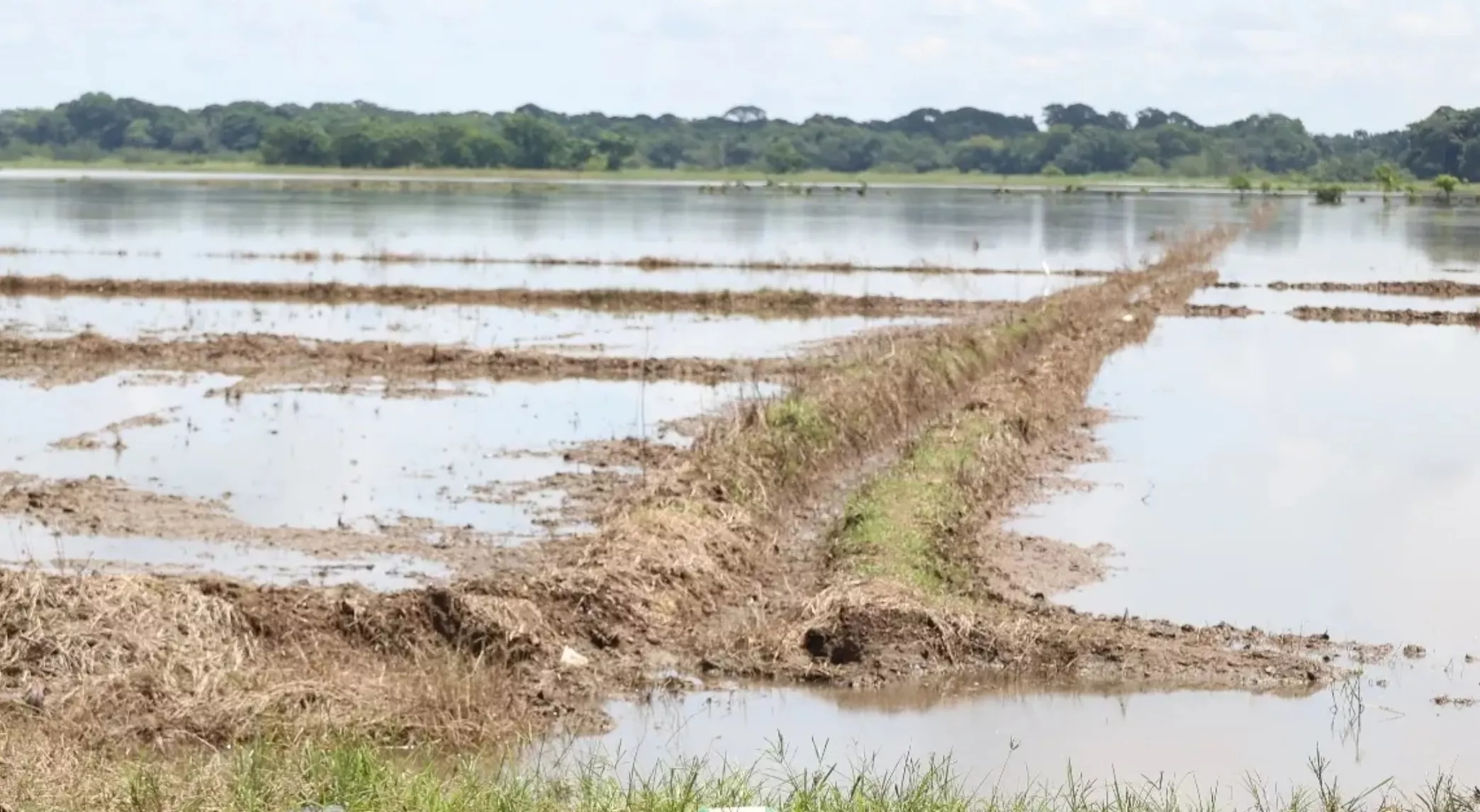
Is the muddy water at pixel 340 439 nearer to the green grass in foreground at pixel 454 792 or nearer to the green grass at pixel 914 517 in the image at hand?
the green grass at pixel 914 517

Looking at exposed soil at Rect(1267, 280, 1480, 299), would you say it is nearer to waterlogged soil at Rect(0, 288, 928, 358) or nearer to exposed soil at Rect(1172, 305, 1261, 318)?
exposed soil at Rect(1172, 305, 1261, 318)

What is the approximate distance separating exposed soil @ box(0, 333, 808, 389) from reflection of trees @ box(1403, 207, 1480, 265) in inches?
861

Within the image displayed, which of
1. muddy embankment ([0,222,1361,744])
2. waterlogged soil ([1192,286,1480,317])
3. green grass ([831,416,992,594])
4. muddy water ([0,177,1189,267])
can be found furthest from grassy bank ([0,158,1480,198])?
muddy embankment ([0,222,1361,744])

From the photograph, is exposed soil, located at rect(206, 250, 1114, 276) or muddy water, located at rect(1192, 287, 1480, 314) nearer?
muddy water, located at rect(1192, 287, 1480, 314)

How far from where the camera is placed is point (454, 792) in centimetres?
519

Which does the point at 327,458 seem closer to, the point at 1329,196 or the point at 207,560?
the point at 207,560

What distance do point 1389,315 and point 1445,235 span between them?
894 inches

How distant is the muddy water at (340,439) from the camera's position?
10.7 m

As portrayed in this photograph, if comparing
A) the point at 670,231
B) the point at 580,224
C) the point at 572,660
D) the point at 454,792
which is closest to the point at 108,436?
the point at 572,660

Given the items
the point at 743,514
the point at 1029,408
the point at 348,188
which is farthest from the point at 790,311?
the point at 348,188

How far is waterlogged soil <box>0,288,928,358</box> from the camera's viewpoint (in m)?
18.3

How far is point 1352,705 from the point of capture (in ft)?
24.2

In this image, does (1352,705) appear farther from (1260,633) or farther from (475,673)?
(475,673)

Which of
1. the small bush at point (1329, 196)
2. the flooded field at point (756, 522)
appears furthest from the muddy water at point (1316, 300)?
the small bush at point (1329, 196)
